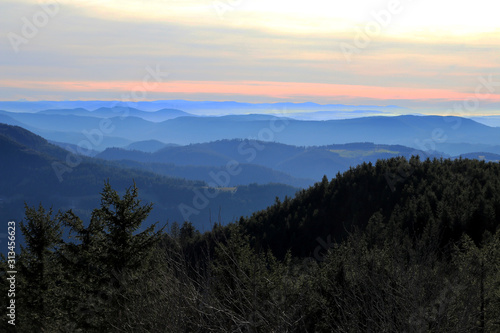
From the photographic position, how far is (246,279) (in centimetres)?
1127

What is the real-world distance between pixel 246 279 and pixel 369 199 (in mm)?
72170

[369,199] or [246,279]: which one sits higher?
[246,279]

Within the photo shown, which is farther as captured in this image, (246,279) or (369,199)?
(369,199)

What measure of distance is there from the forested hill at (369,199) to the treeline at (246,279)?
1.27 m

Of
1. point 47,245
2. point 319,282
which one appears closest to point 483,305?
point 319,282

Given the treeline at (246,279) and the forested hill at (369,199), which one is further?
the forested hill at (369,199)

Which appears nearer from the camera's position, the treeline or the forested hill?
the treeline

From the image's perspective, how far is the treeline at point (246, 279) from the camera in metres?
7.69

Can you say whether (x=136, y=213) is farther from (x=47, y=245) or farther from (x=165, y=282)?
(x=165, y=282)

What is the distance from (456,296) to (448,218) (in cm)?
3446

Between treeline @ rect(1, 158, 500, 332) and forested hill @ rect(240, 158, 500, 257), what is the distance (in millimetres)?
1270

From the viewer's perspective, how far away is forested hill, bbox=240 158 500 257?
56.1 meters

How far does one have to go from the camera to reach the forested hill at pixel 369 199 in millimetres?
56094

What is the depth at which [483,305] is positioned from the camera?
12.4 metres
